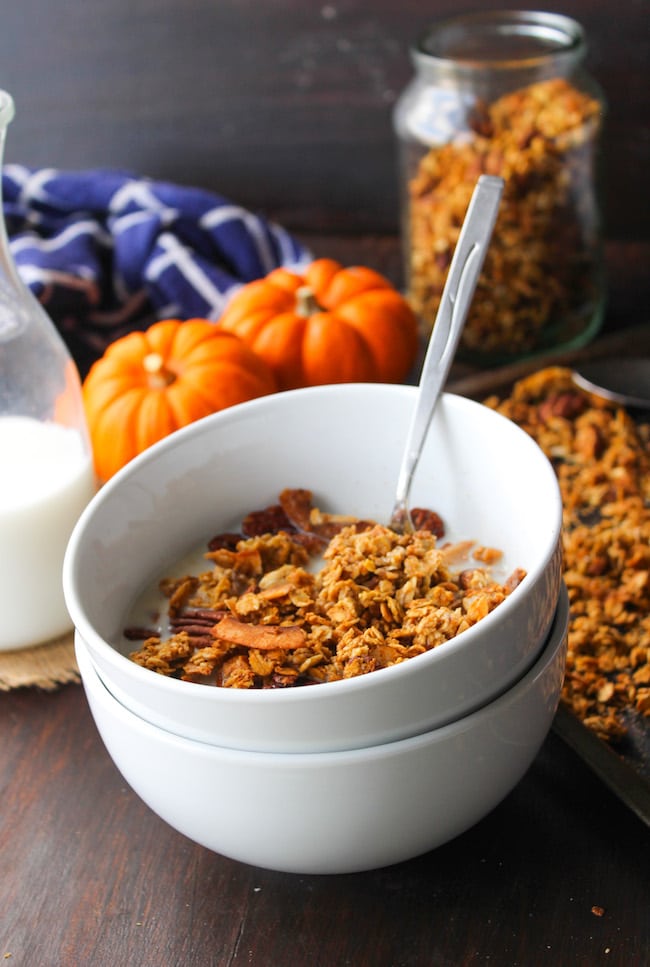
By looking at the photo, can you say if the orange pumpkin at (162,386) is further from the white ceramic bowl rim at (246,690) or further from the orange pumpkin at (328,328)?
the white ceramic bowl rim at (246,690)

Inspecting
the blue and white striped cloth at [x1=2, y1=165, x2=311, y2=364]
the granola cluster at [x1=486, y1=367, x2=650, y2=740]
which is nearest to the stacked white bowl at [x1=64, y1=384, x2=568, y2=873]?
the granola cluster at [x1=486, y1=367, x2=650, y2=740]

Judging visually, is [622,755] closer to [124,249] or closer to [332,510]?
[332,510]

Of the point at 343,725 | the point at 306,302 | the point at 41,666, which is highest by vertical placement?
the point at 343,725

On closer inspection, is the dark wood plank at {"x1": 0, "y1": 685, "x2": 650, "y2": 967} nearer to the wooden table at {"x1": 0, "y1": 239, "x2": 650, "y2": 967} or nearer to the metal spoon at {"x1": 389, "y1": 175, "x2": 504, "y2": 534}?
the wooden table at {"x1": 0, "y1": 239, "x2": 650, "y2": 967}

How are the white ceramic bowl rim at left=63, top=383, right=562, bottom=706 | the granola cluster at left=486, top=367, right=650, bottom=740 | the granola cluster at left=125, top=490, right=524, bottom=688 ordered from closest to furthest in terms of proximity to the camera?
the white ceramic bowl rim at left=63, top=383, right=562, bottom=706 < the granola cluster at left=125, top=490, right=524, bottom=688 < the granola cluster at left=486, top=367, right=650, bottom=740

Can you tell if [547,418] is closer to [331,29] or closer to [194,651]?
[194,651]

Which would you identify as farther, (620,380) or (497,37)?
(497,37)

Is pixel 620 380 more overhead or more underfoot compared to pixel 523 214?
more underfoot

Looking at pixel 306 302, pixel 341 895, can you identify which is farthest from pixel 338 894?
pixel 306 302
